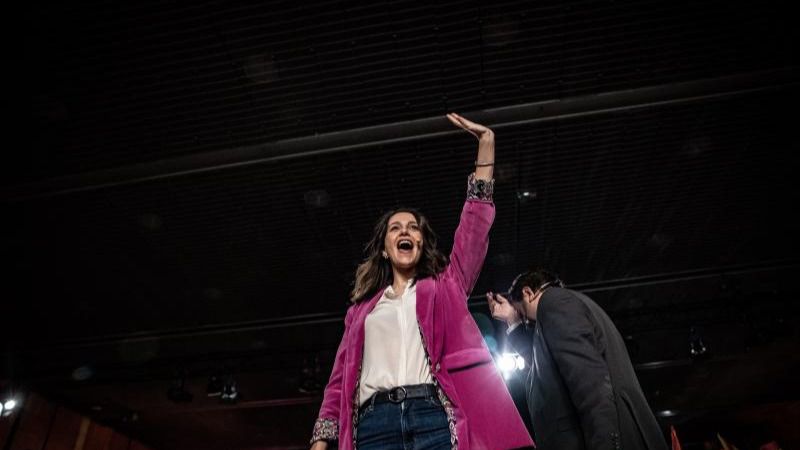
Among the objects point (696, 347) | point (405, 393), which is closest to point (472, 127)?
point (405, 393)

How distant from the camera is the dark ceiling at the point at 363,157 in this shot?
335cm

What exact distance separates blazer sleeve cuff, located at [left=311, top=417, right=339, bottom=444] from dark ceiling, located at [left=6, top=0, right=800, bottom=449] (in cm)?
257

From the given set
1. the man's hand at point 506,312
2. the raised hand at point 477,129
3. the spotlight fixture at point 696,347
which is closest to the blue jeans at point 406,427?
the raised hand at point 477,129

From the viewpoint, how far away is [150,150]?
4.12 meters

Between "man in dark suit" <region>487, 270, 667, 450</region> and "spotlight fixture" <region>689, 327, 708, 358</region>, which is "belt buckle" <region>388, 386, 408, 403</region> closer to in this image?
"man in dark suit" <region>487, 270, 667, 450</region>

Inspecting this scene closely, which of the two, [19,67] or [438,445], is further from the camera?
[19,67]

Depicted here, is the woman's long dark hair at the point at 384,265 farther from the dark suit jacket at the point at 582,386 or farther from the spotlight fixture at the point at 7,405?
the spotlight fixture at the point at 7,405

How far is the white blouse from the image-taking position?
1.37 metres

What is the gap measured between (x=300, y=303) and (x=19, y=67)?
3.72 metres

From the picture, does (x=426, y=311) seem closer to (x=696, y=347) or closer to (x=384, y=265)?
(x=384, y=265)

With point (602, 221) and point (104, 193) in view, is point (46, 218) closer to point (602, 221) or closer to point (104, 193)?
point (104, 193)

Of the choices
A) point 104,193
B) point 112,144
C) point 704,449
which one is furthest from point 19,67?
point 704,449

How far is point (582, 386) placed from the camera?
166cm

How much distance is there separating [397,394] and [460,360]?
193 mm
